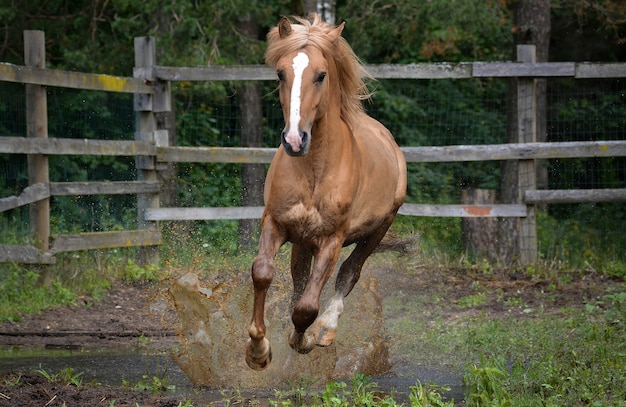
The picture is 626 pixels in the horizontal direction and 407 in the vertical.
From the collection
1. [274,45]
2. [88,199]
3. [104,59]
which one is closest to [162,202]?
[88,199]

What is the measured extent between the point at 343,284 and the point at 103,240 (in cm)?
A: 409

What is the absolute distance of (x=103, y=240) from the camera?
31.1 ft

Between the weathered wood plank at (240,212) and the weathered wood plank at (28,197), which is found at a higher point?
the weathered wood plank at (28,197)

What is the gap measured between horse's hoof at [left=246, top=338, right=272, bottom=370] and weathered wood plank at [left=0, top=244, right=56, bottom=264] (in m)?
3.61

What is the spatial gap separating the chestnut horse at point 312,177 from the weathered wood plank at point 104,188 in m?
3.81

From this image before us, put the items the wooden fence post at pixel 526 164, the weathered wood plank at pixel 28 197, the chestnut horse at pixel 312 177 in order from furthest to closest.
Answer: the wooden fence post at pixel 526 164 < the weathered wood plank at pixel 28 197 < the chestnut horse at pixel 312 177

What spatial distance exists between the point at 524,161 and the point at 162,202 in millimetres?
4292

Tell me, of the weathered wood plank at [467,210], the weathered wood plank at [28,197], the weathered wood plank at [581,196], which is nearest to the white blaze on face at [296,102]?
the weathered wood plank at [28,197]

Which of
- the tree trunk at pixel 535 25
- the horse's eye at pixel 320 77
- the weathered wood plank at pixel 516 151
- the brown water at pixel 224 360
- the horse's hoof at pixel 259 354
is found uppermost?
the tree trunk at pixel 535 25

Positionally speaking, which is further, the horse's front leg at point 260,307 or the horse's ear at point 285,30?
the horse's ear at point 285,30

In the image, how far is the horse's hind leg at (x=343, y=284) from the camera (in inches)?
213

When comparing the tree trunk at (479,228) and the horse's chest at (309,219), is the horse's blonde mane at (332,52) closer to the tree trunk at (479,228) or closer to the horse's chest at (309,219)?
the horse's chest at (309,219)

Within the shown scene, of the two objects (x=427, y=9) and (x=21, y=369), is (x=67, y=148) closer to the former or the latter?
(x=21, y=369)

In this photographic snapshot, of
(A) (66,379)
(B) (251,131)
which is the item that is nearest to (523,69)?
(B) (251,131)
